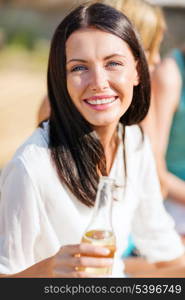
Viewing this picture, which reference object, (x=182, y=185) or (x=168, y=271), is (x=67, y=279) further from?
(x=182, y=185)

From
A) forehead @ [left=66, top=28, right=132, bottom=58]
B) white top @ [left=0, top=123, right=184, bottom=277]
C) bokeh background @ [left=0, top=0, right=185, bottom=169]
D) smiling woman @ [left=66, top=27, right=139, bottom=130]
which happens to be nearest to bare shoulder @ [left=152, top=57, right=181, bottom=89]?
bokeh background @ [left=0, top=0, right=185, bottom=169]

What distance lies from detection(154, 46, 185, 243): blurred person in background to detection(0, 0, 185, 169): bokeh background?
0.44 meters

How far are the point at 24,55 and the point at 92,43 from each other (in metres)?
12.7

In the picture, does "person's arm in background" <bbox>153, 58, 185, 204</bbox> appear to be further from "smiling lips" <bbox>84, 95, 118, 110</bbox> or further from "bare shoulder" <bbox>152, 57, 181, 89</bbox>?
"smiling lips" <bbox>84, 95, 118, 110</bbox>

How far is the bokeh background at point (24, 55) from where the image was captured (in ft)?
25.0

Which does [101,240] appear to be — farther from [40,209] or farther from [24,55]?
[24,55]

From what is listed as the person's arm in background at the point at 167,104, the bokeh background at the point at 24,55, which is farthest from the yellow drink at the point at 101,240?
the bokeh background at the point at 24,55

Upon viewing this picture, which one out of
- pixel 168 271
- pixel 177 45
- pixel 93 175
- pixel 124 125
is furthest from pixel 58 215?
pixel 177 45

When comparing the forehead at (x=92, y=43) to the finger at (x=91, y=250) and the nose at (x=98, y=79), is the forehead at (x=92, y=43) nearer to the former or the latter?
the nose at (x=98, y=79)

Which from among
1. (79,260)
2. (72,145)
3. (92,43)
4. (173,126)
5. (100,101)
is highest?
(92,43)

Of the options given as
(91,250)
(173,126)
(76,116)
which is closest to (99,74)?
(76,116)

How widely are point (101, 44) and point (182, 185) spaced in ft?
5.44

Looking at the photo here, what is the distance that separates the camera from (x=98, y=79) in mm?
2059

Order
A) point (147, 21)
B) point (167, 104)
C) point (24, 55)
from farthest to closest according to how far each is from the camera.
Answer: point (24, 55)
point (167, 104)
point (147, 21)
